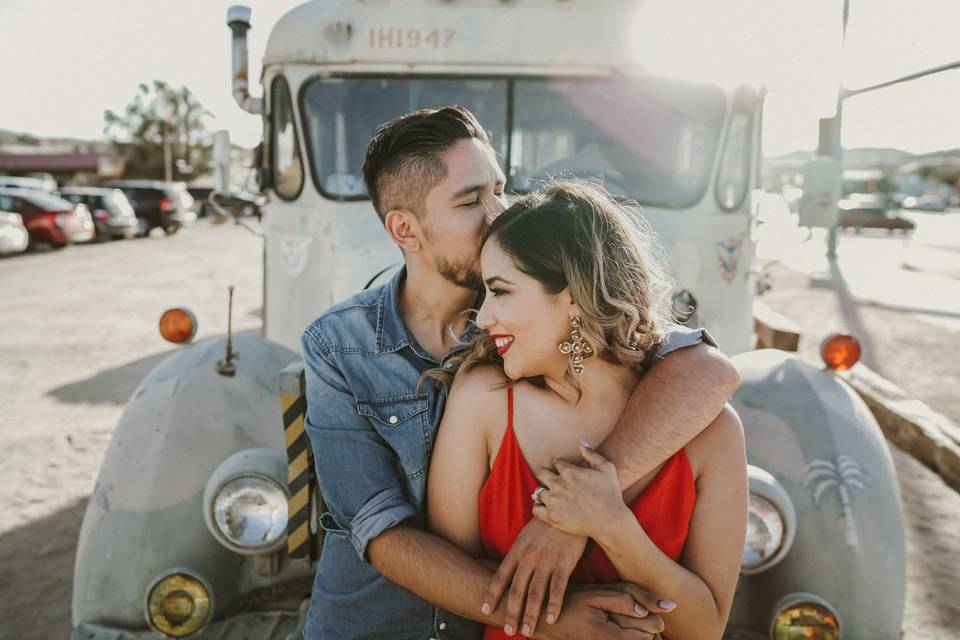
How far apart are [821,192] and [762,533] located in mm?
2040

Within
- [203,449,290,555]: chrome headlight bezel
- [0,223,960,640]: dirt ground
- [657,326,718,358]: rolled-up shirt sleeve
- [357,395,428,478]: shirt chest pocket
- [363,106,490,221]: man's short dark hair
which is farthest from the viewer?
[0,223,960,640]: dirt ground

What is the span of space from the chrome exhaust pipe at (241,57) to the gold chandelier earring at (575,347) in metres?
3.08

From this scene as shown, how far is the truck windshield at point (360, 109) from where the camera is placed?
3625 mm

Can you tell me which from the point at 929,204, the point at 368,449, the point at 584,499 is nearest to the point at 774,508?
the point at 584,499

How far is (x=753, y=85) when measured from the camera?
3746 mm

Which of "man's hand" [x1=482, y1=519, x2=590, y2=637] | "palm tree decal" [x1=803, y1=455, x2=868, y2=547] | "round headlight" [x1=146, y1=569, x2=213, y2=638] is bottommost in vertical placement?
"round headlight" [x1=146, y1=569, x2=213, y2=638]

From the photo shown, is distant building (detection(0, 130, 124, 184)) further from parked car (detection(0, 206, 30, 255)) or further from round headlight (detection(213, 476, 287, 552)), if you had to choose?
round headlight (detection(213, 476, 287, 552))

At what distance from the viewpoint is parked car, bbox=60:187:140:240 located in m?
23.0

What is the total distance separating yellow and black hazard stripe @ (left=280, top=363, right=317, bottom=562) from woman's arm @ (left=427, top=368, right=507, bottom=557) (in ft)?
2.68

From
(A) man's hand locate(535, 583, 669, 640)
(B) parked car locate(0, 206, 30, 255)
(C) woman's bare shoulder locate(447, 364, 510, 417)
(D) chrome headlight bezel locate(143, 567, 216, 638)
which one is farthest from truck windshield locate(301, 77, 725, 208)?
(B) parked car locate(0, 206, 30, 255)

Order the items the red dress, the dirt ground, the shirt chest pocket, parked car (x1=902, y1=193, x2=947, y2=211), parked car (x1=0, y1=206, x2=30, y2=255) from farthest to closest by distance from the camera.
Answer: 1. parked car (x1=902, y1=193, x2=947, y2=211)
2. parked car (x1=0, y1=206, x2=30, y2=255)
3. the dirt ground
4. the shirt chest pocket
5. the red dress

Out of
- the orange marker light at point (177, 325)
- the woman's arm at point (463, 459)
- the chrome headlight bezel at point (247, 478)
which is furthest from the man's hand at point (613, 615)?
the orange marker light at point (177, 325)

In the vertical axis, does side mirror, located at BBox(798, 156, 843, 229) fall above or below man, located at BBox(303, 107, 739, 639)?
above

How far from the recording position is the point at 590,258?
159cm
